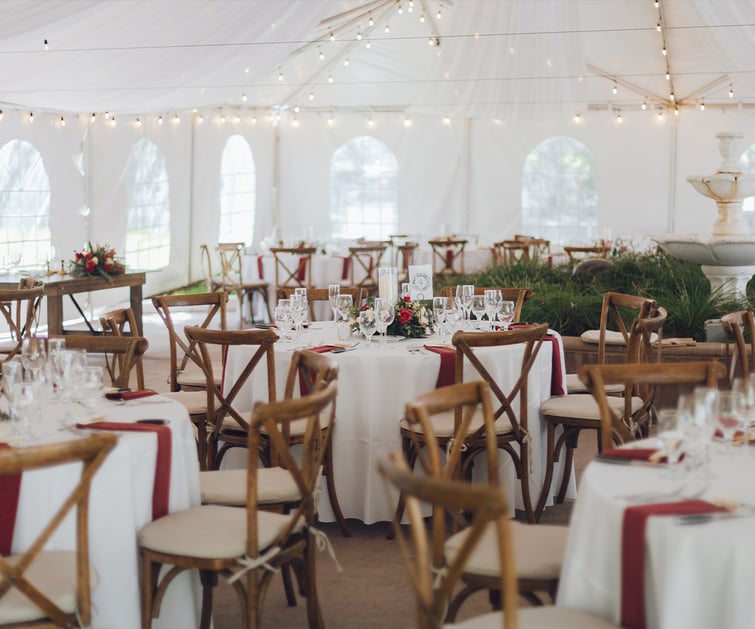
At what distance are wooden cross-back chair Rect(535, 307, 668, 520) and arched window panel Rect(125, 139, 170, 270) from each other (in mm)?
9581

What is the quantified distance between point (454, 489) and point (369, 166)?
48.5 ft

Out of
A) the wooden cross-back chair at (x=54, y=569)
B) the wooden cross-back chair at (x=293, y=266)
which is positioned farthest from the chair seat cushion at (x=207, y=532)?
the wooden cross-back chair at (x=293, y=266)

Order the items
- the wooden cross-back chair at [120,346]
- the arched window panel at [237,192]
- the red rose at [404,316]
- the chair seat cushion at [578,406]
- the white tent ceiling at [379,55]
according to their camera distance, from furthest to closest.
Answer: the arched window panel at [237,192]
the white tent ceiling at [379,55]
the red rose at [404,316]
the chair seat cushion at [578,406]
the wooden cross-back chair at [120,346]

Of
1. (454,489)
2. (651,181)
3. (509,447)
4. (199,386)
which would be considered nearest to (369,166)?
(651,181)

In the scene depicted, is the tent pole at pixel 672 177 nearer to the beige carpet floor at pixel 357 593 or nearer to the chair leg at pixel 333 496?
the beige carpet floor at pixel 357 593

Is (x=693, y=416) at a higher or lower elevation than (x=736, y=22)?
lower

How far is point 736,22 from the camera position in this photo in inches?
372

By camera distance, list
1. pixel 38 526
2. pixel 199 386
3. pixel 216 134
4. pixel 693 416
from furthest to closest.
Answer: pixel 216 134, pixel 199 386, pixel 38 526, pixel 693 416

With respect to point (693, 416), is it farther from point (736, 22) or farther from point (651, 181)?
point (651, 181)

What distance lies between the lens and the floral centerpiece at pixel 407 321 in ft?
17.9

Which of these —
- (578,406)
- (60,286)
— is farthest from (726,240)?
(60,286)

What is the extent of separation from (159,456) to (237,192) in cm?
1323

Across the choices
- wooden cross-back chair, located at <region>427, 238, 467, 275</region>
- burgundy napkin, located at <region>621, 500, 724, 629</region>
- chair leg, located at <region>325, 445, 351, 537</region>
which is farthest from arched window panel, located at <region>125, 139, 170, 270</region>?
burgundy napkin, located at <region>621, 500, 724, 629</region>

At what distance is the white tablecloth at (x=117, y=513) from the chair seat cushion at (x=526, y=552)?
0.98 metres
